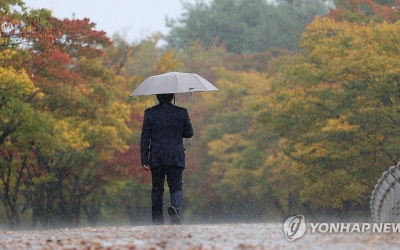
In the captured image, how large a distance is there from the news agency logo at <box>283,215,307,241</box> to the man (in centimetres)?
222

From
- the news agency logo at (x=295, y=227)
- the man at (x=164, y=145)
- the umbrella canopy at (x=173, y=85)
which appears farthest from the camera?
the umbrella canopy at (x=173, y=85)

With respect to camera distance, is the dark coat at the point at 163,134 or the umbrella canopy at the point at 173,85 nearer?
the dark coat at the point at 163,134

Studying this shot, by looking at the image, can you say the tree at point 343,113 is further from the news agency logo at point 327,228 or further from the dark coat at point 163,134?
the news agency logo at point 327,228

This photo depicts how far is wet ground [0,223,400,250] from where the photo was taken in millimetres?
7664

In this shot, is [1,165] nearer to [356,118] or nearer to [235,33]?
[356,118]

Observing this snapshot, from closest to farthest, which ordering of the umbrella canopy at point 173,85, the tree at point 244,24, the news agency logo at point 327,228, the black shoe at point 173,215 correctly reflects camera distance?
the news agency logo at point 327,228
the black shoe at point 173,215
the umbrella canopy at point 173,85
the tree at point 244,24

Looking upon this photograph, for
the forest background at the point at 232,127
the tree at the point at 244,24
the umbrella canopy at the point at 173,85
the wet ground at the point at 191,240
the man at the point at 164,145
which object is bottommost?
the wet ground at the point at 191,240

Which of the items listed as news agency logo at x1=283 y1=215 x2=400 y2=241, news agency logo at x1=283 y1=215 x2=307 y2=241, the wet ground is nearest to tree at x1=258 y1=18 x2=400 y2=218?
news agency logo at x1=283 y1=215 x2=400 y2=241

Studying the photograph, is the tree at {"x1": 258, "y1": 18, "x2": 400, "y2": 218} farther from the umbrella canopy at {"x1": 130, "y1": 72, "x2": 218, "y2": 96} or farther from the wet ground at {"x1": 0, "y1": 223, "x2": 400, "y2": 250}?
the wet ground at {"x1": 0, "y1": 223, "x2": 400, "y2": 250}

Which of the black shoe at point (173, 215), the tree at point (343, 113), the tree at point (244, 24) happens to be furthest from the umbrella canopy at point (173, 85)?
the tree at point (244, 24)

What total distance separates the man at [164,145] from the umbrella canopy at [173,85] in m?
0.27

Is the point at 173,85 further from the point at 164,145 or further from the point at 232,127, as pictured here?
the point at 232,127

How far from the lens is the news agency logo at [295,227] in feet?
28.0

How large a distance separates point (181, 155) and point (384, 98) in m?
21.9
